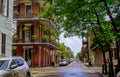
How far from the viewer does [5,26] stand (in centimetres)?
2395

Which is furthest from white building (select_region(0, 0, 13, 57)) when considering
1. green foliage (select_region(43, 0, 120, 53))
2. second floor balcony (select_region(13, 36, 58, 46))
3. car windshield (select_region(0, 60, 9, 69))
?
second floor balcony (select_region(13, 36, 58, 46))

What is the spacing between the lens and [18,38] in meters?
53.2

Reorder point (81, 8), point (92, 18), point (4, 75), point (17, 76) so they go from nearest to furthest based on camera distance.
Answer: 1. point (4, 75)
2. point (17, 76)
3. point (81, 8)
4. point (92, 18)

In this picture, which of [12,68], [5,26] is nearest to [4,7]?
[5,26]

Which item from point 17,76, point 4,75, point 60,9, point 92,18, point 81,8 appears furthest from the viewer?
point 92,18

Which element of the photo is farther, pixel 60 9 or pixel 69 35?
pixel 69 35

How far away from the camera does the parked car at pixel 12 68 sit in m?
12.5

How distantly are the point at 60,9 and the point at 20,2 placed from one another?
→ 3179 cm

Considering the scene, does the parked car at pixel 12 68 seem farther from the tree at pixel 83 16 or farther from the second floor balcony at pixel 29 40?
the second floor balcony at pixel 29 40

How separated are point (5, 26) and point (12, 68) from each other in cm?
1119

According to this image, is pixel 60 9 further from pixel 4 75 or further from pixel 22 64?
pixel 4 75

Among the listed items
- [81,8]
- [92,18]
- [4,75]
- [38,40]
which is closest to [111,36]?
[81,8]

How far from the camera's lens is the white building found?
75.4 feet

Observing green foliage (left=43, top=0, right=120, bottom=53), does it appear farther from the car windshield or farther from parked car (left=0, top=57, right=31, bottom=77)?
the car windshield
